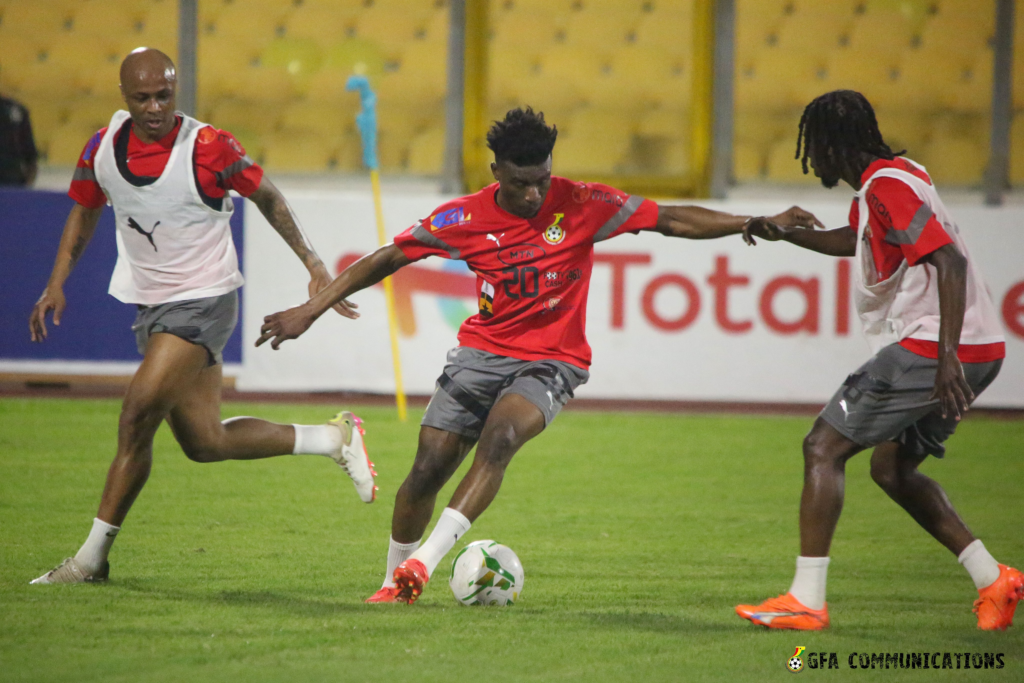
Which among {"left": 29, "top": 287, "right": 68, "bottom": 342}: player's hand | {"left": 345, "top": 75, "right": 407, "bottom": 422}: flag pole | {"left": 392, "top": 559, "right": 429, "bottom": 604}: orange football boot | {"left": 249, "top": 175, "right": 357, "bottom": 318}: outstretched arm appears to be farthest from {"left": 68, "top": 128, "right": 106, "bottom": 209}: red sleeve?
{"left": 345, "top": 75, "right": 407, "bottom": 422}: flag pole

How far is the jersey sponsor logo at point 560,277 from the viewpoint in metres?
4.98

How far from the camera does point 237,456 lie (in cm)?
562

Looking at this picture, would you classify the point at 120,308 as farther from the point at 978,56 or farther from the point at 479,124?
the point at 978,56

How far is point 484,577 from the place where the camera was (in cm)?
483

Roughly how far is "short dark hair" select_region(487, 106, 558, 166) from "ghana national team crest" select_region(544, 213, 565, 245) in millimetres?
323

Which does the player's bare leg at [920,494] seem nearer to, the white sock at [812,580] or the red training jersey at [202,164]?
the white sock at [812,580]

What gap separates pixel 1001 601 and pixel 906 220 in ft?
4.96

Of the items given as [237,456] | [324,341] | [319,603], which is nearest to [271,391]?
[324,341]

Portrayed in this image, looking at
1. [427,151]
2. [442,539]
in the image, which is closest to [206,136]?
[442,539]

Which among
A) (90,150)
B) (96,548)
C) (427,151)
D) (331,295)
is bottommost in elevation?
(96,548)

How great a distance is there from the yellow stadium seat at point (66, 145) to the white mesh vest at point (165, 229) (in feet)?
30.4

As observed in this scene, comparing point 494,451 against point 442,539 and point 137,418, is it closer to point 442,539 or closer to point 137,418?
point 442,539

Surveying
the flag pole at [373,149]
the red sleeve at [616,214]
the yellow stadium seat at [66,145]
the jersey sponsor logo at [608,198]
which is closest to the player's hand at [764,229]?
the red sleeve at [616,214]

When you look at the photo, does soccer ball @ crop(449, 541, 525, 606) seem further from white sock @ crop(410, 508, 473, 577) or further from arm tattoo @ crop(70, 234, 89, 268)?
arm tattoo @ crop(70, 234, 89, 268)
